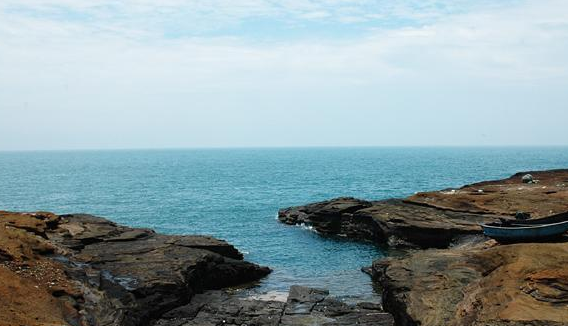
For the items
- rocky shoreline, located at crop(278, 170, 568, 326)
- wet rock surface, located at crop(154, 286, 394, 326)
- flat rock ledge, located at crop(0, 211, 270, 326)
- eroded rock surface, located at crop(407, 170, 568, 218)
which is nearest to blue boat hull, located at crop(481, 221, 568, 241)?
rocky shoreline, located at crop(278, 170, 568, 326)

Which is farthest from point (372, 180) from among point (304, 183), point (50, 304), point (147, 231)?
point (50, 304)

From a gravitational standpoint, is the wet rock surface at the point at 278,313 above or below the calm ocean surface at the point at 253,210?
above

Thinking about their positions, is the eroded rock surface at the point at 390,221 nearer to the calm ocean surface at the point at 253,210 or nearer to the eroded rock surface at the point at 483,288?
the calm ocean surface at the point at 253,210

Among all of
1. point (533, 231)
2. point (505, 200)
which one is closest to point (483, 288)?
point (533, 231)

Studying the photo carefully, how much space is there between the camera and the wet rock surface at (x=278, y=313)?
87.4 feet

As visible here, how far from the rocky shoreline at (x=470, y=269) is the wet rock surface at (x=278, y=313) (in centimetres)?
181

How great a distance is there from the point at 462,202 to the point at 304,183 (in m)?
76.3

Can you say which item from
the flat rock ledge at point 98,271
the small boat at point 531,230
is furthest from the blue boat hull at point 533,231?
the flat rock ledge at point 98,271

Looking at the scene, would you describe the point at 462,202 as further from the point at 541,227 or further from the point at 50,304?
the point at 50,304

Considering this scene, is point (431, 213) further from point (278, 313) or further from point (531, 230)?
point (278, 313)

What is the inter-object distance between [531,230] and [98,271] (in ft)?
90.0

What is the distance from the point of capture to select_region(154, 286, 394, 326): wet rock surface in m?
26.6

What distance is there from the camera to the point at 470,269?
25656 millimetres

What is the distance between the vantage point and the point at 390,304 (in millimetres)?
27719
